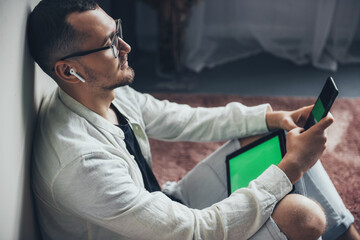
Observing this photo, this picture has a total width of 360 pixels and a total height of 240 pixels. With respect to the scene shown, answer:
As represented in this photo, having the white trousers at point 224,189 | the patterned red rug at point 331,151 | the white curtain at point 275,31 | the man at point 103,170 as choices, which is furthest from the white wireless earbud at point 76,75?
the white curtain at point 275,31

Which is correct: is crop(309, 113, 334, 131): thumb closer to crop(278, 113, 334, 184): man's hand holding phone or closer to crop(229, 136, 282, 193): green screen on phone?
crop(278, 113, 334, 184): man's hand holding phone

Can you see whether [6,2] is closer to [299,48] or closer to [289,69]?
[289,69]

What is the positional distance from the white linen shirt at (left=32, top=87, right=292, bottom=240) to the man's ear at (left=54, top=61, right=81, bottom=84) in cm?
4

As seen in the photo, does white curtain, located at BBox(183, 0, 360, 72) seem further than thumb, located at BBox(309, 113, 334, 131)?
Yes

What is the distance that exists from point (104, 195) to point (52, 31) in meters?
0.35

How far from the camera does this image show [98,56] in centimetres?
84

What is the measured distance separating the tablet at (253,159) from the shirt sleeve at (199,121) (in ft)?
0.21

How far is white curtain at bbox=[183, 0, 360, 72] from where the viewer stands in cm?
238

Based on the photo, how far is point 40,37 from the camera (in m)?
0.78

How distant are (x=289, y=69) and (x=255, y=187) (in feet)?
5.55

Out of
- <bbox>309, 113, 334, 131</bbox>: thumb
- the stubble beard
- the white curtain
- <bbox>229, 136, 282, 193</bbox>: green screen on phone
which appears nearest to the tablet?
<bbox>229, 136, 282, 193</bbox>: green screen on phone

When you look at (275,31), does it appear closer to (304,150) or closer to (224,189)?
(224,189)

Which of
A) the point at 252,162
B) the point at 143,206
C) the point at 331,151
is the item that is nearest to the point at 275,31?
the point at 331,151

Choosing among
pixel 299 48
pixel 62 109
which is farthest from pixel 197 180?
pixel 299 48
